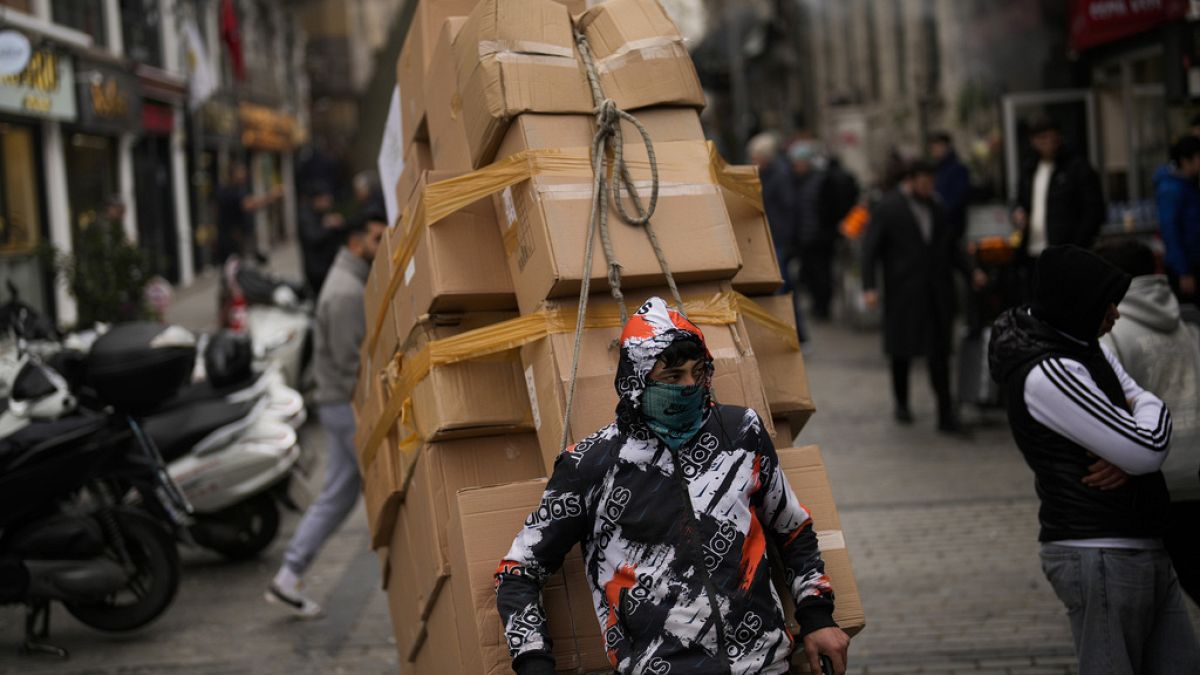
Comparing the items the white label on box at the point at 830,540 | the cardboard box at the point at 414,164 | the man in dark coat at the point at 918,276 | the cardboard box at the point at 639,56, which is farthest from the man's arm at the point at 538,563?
the man in dark coat at the point at 918,276

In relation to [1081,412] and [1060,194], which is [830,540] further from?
[1060,194]

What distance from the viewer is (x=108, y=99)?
2178 cm

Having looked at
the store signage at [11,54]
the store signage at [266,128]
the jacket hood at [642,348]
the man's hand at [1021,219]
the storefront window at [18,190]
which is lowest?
the jacket hood at [642,348]

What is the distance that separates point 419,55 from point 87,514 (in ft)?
10.9

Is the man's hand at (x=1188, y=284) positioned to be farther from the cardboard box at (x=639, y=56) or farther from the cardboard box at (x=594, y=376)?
the cardboard box at (x=594, y=376)

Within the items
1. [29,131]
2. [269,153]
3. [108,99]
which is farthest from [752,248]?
[269,153]

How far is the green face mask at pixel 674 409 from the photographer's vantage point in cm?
333

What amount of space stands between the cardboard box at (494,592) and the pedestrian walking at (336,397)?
3.63m

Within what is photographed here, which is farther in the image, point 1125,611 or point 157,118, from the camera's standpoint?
point 157,118

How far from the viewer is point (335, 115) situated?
54.2 meters

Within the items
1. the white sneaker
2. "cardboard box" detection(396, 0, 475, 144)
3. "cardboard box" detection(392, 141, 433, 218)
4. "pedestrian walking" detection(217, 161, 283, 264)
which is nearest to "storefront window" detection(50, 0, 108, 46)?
"pedestrian walking" detection(217, 161, 283, 264)

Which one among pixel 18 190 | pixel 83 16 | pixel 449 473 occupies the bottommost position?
pixel 449 473

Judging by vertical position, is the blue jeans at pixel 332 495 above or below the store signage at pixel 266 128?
below

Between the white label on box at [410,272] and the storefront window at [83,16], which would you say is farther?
the storefront window at [83,16]
